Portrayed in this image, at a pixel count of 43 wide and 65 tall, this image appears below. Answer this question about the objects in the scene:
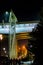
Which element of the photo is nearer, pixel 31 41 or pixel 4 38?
pixel 31 41

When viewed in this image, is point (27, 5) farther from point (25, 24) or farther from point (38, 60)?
point (38, 60)

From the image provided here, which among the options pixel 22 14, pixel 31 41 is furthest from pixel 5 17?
pixel 31 41

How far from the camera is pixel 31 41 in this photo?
3.78m

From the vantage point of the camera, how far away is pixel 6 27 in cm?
1430

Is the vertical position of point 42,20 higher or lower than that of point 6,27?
higher

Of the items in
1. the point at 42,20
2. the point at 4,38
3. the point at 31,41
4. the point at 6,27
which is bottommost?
the point at 4,38

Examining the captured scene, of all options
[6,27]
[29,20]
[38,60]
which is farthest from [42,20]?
[29,20]

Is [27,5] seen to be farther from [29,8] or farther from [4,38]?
[4,38]

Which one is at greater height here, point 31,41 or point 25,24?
point 31,41

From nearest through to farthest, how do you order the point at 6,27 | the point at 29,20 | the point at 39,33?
the point at 39,33 < the point at 6,27 < the point at 29,20

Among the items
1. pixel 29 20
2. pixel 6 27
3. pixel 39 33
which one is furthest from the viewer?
pixel 29 20

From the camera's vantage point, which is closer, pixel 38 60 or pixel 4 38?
pixel 38 60

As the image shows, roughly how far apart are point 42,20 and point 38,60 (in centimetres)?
65

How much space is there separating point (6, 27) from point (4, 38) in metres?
1.76
